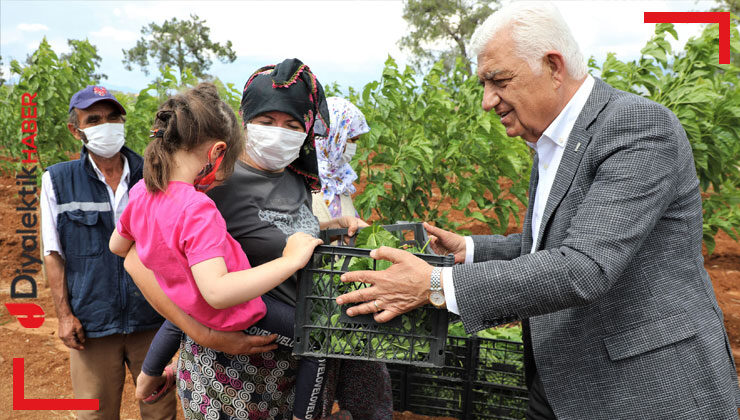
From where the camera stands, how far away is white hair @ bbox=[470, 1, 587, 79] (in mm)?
1579

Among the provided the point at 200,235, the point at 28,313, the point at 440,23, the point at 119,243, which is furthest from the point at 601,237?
the point at 440,23

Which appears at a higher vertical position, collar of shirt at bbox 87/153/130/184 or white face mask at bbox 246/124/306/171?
white face mask at bbox 246/124/306/171

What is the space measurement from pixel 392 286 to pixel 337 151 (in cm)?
228

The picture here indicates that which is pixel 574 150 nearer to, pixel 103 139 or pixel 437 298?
pixel 437 298

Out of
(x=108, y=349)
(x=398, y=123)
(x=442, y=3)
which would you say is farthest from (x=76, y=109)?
(x=442, y=3)

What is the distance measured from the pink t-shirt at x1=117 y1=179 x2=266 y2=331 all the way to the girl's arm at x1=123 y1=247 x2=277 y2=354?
3 cm

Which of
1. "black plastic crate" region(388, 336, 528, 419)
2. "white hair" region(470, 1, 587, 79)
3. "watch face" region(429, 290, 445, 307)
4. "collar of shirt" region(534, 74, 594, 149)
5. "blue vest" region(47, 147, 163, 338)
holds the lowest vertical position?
"black plastic crate" region(388, 336, 528, 419)

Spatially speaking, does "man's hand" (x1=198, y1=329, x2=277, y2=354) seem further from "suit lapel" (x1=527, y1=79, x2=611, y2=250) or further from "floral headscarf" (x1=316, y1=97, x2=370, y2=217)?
"floral headscarf" (x1=316, y1=97, x2=370, y2=217)

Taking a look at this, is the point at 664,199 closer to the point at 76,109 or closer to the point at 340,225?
the point at 340,225

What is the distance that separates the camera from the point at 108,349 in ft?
9.46

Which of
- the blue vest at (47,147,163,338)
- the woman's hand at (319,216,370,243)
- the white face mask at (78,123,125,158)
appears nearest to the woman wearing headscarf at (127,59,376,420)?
the woman's hand at (319,216,370,243)

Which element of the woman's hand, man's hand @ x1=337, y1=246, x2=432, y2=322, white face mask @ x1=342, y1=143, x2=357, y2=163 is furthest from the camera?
white face mask @ x1=342, y1=143, x2=357, y2=163

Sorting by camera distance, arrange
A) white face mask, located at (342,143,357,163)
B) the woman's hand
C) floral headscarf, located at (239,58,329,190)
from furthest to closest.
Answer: white face mask, located at (342,143,357,163) < the woman's hand < floral headscarf, located at (239,58,329,190)

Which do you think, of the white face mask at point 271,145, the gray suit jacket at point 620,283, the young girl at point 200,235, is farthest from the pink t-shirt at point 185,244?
the gray suit jacket at point 620,283
